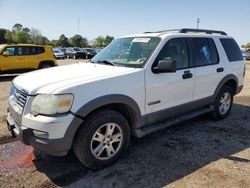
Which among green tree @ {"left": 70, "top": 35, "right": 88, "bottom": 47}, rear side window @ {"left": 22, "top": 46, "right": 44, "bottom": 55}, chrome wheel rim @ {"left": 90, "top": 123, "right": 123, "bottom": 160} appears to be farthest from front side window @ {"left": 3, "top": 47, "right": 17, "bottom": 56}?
green tree @ {"left": 70, "top": 35, "right": 88, "bottom": 47}

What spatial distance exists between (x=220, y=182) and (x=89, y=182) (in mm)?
1656

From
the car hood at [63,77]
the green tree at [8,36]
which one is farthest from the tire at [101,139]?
the green tree at [8,36]

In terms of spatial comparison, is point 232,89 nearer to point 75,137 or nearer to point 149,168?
point 149,168

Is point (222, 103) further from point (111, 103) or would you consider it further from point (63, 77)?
point (63, 77)

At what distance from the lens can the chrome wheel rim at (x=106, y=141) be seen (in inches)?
149

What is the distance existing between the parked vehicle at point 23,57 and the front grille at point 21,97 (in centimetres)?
1099

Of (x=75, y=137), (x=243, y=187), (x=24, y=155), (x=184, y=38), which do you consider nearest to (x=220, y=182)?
(x=243, y=187)

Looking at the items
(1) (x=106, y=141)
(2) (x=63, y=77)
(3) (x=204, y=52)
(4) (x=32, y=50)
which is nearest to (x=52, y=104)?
(2) (x=63, y=77)

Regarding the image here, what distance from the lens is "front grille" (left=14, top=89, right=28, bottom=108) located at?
3627mm

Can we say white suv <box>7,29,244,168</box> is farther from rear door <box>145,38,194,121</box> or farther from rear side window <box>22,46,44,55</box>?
rear side window <box>22,46,44,55</box>

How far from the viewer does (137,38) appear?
193 inches

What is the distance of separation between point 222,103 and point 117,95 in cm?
323

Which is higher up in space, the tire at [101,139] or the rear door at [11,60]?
the rear door at [11,60]

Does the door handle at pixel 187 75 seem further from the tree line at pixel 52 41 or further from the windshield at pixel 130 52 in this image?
the tree line at pixel 52 41
